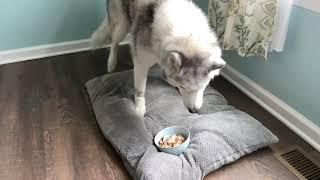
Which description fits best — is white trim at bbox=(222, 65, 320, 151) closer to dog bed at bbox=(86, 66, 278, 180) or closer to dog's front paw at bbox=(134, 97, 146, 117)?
dog bed at bbox=(86, 66, 278, 180)

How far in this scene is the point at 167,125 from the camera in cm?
200

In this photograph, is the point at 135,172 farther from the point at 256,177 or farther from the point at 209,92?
the point at 209,92

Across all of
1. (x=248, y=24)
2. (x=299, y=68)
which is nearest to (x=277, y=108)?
(x=299, y=68)

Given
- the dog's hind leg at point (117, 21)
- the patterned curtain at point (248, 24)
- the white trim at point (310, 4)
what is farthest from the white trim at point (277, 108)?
the dog's hind leg at point (117, 21)

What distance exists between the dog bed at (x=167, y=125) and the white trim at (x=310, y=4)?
654 millimetres

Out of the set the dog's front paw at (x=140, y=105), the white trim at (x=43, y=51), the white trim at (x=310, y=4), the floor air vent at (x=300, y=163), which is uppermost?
the white trim at (x=310, y=4)

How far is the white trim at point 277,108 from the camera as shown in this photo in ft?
6.44

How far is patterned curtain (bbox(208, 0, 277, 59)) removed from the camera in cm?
192

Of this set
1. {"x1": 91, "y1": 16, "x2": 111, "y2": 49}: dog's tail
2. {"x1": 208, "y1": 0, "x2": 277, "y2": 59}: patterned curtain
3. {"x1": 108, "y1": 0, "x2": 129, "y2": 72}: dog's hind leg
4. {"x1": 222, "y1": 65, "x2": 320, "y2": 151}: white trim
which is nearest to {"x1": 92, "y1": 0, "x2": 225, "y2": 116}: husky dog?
{"x1": 108, "y1": 0, "x2": 129, "y2": 72}: dog's hind leg

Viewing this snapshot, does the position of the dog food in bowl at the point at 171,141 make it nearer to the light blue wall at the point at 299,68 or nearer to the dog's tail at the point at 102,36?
the light blue wall at the point at 299,68

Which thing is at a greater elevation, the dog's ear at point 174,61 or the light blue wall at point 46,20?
the dog's ear at point 174,61

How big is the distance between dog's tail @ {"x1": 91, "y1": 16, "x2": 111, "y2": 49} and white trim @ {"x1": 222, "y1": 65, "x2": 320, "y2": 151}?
889 millimetres

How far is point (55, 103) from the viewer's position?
2.31m

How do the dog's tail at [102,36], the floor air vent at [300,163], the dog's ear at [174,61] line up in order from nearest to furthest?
the dog's ear at [174,61], the floor air vent at [300,163], the dog's tail at [102,36]
